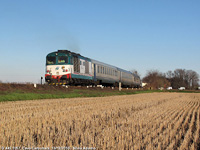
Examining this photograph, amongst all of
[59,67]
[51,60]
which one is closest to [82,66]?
[59,67]

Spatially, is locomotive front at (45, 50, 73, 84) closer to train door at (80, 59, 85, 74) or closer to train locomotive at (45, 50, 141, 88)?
train locomotive at (45, 50, 141, 88)

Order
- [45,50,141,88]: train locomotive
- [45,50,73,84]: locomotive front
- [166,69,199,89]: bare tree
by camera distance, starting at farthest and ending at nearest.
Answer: [166,69,199,89]: bare tree
[45,50,141,88]: train locomotive
[45,50,73,84]: locomotive front

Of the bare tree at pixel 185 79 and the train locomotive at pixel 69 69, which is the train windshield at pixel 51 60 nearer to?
the train locomotive at pixel 69 69

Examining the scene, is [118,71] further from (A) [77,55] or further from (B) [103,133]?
(B) [103,133]

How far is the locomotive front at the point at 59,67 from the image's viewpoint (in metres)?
26.9

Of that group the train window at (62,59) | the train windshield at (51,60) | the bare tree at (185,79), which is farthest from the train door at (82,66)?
the bare tree at (185,79)

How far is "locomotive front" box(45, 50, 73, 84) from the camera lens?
26.9 m

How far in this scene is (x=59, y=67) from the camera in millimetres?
27312

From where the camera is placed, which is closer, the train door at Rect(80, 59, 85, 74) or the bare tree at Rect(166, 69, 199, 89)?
the train door at Rect(80, 59, 85, 74)

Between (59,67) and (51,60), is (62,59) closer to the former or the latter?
(59,67)

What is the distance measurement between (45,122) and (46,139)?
1.84 metres

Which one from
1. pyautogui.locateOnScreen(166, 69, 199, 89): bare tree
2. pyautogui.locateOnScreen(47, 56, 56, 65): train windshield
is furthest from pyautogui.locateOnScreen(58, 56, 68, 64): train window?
pyautogui.locateOnScreen(166, 69, 199, 89): bare tree

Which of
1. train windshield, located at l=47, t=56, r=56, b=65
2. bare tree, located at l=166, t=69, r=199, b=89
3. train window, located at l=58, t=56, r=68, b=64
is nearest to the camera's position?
train window, located at l=58, t=56, r=68, b=64

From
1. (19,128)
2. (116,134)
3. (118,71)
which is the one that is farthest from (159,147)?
(118,71)
